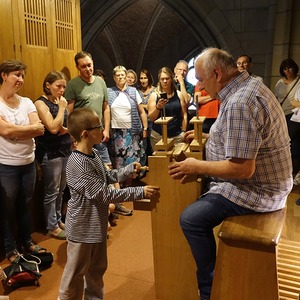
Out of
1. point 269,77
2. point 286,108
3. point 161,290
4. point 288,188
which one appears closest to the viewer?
point 288,188

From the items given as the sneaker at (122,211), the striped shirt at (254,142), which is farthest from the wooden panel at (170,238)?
the sneaker at (122,211)

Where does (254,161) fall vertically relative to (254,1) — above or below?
below

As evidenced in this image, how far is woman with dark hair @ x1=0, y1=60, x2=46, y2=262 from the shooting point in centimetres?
285

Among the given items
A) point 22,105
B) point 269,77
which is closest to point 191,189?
point 22,105

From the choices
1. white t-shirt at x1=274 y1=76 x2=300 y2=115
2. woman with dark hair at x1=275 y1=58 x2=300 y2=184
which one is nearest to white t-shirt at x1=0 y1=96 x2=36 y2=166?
woman with dark hair at x1=275 y1=58 x2=300 y2=184

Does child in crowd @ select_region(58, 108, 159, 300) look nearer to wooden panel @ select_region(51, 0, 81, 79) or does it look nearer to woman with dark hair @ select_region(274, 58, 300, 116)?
wooden panel @ select_region(51, 0, 81, 79)

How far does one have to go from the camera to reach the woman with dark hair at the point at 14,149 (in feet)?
9.34

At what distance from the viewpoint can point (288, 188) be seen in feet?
6.77

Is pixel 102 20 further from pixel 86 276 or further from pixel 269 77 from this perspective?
pixel 86 276

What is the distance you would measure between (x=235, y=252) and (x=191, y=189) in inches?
18.6

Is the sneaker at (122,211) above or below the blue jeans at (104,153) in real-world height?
below

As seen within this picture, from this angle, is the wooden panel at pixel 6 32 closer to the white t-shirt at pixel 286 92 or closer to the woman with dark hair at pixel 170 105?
the woman with dark hair at pixel 170 105

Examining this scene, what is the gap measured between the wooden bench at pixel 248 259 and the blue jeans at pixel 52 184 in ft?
6.12

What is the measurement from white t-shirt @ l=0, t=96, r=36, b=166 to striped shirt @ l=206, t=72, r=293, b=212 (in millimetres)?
1532
